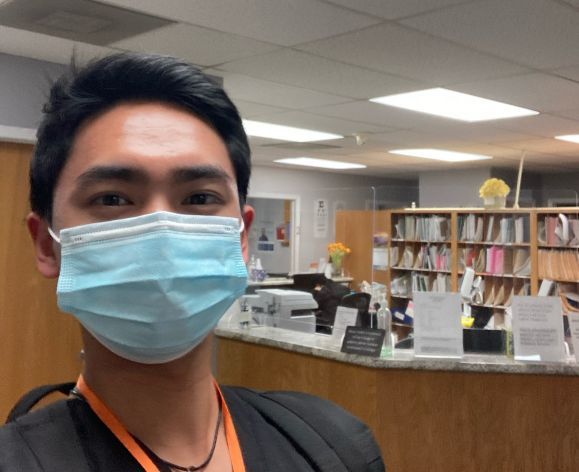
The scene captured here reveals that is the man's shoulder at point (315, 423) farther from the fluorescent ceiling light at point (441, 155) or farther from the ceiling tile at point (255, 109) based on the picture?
the fluorescent ceiling light at point (441, 155)

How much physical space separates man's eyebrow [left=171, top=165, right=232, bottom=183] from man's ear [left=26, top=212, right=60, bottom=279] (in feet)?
0.74

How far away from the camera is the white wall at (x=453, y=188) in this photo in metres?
8.91

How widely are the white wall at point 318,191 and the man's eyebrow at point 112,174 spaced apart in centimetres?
651

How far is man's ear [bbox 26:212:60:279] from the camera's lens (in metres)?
0.93

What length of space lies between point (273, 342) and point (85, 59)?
7.78ft

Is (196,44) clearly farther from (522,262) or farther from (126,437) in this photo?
(522,262)

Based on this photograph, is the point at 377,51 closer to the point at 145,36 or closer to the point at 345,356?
the point at 145,36

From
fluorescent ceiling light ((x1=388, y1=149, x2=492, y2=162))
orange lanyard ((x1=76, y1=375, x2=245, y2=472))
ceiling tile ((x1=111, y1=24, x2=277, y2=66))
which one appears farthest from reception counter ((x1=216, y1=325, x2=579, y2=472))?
fluorescent ceiling light ((x1=388, y1=149, x2=492, y2=162))

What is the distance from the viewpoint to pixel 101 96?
0.90m

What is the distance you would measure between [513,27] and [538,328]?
4.56 feet

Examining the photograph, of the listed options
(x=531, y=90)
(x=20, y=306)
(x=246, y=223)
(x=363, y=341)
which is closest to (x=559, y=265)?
(x=531, y=90)

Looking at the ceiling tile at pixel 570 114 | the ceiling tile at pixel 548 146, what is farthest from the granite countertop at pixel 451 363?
the ceiling tile at pixel 548 146

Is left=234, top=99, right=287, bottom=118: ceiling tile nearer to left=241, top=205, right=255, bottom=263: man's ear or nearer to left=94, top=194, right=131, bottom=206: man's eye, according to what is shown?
left=241, top=205, right=255, bottom=263: man's ear

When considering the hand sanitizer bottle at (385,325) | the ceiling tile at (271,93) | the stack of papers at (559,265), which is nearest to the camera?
the hand sanitizer bottle at (385,325)
